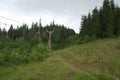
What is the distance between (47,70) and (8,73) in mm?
4095

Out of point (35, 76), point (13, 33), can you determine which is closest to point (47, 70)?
point (35, 76)

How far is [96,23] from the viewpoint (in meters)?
58.8

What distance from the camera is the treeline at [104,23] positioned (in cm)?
5800

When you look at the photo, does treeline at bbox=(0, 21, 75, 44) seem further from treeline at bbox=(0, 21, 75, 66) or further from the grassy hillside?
the grassy hillside

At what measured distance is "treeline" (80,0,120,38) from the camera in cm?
5800

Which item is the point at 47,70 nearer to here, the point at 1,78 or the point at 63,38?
the point at 1,78

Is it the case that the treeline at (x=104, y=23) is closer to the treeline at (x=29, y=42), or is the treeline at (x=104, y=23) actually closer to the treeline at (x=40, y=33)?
the treeline at (x=29, y=42)

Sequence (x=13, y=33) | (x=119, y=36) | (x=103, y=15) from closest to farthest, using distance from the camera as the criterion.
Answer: (x=119, y=36) < (x=103, y=15) < (x=13, y=33)

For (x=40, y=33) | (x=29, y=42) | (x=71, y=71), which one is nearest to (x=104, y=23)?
(x=29, y=42)

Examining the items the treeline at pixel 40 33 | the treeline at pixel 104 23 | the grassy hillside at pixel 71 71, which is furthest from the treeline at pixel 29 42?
the treeline at pixel 104 23

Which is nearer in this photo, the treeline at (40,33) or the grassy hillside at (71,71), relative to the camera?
the grassy hillside at (71,71)

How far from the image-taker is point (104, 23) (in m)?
59.3

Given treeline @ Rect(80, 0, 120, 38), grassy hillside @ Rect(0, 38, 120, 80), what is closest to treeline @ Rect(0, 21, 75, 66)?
grassy hillside @ Rect(0, 38, 120, 80)

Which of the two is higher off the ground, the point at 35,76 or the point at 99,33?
the point at 99,33
